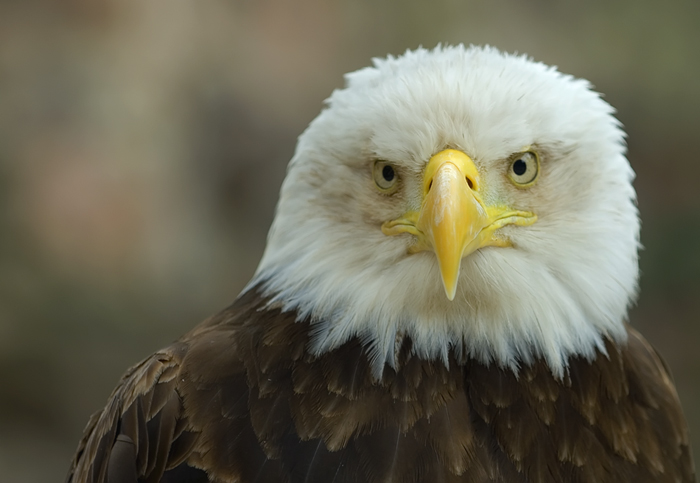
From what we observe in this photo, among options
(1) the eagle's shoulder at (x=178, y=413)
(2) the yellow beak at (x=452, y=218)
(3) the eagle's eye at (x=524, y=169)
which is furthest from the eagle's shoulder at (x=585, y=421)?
(1) the eagle's shoulder at (x=178, y=413)

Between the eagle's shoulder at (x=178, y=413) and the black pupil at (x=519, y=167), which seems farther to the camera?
the black pupil at (x=519, y=167)

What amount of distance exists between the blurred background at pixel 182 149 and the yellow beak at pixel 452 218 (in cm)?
365

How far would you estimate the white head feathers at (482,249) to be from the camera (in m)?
2.09

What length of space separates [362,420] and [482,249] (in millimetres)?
545

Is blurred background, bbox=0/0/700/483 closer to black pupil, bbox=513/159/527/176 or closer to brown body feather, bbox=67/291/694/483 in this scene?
brown body feather, bbox=67/291/694/483

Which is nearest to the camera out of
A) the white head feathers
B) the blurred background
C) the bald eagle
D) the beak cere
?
the beak cere

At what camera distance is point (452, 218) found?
6.18 ft

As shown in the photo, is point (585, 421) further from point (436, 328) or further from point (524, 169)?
point (524, 169)

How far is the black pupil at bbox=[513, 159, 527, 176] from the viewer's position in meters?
2.14

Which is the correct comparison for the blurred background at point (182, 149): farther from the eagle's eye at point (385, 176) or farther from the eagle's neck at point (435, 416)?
the eagle's eye at point (385, 176)

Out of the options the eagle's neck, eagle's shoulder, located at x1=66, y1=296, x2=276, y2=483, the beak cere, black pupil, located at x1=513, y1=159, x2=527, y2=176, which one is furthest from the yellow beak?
eagle's shoulder, located at x1=66, y1=296, x2=276, y2=483

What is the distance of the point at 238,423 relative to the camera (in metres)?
2.01

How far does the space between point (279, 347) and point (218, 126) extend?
386 centimetres

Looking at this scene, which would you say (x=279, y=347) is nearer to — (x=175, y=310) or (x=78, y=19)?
(x=175, y=310)
